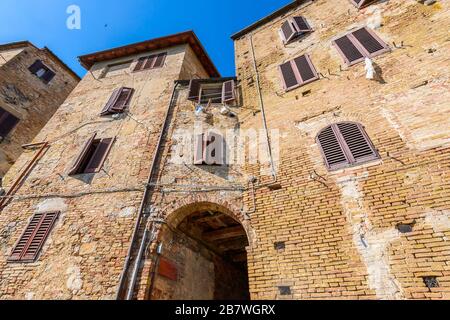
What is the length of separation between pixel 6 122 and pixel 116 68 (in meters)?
5.91

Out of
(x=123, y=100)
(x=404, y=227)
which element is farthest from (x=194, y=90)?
(x=404, y=227)

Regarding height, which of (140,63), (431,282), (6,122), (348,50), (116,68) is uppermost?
(116,68)

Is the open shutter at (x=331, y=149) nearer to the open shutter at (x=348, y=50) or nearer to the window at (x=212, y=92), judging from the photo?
the open shutter at (x=348, y=50)

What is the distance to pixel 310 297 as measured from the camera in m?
3.93

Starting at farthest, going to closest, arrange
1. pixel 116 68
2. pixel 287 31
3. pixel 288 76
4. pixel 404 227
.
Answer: pixel 116 68 < pixel 287 31 < pixel 288 76 < pixel 404 227

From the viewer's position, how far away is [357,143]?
5258 mm

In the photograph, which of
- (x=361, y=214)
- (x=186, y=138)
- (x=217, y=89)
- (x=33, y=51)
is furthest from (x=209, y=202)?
(x=33, y=51)

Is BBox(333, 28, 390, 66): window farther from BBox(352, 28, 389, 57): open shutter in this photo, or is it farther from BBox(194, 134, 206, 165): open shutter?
BBox(194, 134, 206, 165): open shutter

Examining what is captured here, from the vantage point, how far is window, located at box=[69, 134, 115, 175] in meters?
7.24

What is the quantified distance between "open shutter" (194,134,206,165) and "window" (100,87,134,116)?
12.7 feet

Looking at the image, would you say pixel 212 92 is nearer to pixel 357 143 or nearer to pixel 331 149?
pixel 331 149

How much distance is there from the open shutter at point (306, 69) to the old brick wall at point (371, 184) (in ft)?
0.71

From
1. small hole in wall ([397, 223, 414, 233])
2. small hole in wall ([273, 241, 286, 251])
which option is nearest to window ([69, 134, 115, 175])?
small hole in wall ([273, 241, 286, 251])

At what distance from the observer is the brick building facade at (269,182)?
4.11 m
